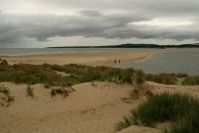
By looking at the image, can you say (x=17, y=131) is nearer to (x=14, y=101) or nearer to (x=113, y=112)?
(x=14, y=101)

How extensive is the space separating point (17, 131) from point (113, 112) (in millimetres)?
3417

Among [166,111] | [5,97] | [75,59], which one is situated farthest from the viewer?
[75,59]

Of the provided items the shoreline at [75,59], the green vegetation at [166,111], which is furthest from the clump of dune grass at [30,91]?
the shoreline at [75,59]

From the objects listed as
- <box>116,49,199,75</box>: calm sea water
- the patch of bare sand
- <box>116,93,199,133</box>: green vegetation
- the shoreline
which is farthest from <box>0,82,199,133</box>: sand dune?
the patch of bare sand

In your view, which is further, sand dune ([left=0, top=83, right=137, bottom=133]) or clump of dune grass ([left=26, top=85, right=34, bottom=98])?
clump of dune grass ([left=26, top=85, right=34, bottom=98])

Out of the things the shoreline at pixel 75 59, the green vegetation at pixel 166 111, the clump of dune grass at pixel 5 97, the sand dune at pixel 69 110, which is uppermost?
the green vegetation at pixel 166 111

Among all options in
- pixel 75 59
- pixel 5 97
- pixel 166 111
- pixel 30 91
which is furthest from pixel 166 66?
pixel 166 111

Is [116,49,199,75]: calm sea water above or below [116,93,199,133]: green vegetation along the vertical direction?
below

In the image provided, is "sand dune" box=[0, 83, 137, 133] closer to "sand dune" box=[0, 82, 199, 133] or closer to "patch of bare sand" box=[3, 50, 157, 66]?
"sand dune" box=[0, 82, 199, 133]

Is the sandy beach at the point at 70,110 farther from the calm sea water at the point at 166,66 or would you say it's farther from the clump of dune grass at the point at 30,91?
the calm sea water at the point at 166,66

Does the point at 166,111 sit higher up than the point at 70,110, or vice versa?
the point at 166,111

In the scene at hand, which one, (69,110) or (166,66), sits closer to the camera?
(69,110)

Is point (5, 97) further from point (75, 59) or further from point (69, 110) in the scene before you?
point (75, 59)

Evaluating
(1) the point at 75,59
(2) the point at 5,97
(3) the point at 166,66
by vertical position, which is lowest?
(1) the point at 75,59
